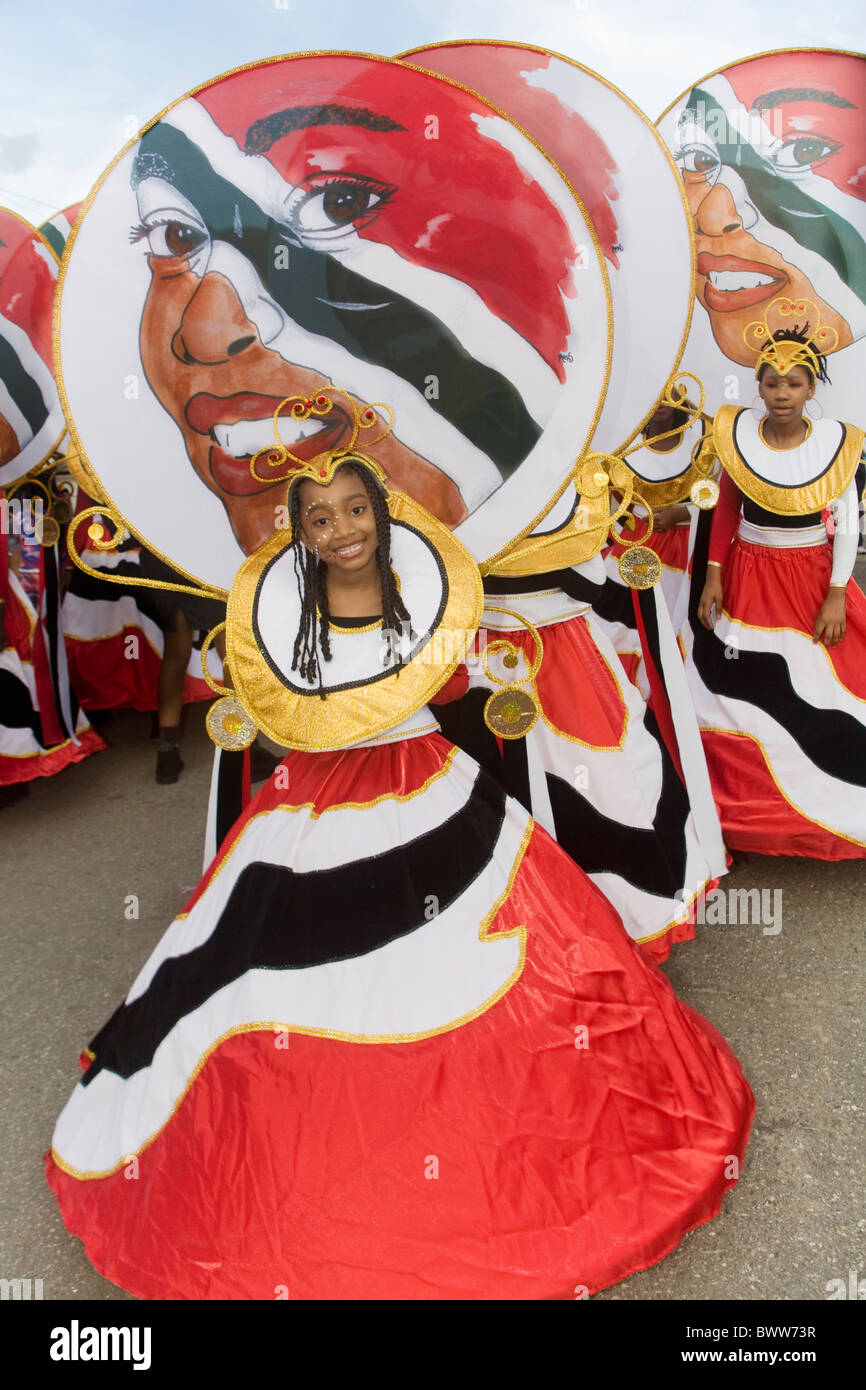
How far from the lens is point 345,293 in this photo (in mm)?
1935

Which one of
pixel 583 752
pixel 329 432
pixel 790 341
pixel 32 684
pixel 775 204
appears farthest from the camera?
pixel 32 684

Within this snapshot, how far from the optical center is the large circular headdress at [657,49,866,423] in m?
3.63

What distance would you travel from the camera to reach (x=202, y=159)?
179 cm

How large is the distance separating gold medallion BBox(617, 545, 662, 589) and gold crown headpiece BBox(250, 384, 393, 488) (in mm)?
804

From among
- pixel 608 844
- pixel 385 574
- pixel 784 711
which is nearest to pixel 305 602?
pixel 385 574

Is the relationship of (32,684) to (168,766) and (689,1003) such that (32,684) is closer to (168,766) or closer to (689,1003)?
(168,766)

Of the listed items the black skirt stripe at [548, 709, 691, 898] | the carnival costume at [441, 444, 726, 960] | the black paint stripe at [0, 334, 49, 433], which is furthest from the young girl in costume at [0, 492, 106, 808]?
the black skirt stripe at [548, 709, 691, 898]

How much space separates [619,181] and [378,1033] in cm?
231

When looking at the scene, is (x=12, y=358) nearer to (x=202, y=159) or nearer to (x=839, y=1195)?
(x=202, y=159)

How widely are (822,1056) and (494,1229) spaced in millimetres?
1063

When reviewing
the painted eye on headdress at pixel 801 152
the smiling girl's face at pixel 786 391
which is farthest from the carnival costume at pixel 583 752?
the painted eye on headdress at pixel 801 152

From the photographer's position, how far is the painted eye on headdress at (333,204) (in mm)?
1866

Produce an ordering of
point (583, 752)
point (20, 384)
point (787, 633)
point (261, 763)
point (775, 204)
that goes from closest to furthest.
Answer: point (583, 752), point (787, 633), point (775, 204), point (20, 384), point (261, 763)
